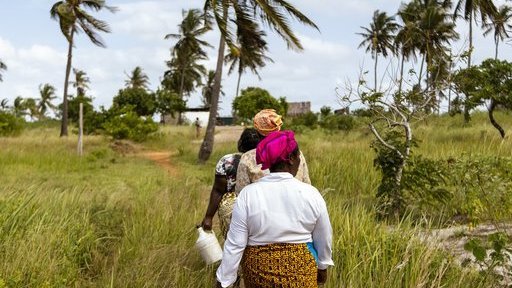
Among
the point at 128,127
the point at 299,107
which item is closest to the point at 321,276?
the point at 128,127

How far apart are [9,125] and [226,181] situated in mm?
27875

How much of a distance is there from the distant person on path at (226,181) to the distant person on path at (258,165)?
0.69 ft

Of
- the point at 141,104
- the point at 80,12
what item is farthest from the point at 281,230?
the point at 141,104

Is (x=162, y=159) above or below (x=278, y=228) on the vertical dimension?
below

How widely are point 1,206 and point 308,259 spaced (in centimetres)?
349

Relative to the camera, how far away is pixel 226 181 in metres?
3.89

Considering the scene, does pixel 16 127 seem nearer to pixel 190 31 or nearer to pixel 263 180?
pixel 190 31

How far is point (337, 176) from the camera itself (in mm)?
8742

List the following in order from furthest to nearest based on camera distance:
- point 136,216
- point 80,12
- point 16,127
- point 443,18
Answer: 1. point 443,18
2. point 16,127
3. point 80,12
4. point 136,216

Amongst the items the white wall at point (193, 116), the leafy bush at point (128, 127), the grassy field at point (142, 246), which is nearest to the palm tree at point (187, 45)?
the white wall at point (193, 116)

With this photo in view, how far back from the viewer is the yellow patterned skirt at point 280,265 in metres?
2.53

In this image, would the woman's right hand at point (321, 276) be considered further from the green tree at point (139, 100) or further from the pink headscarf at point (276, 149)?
the green tree at point (139, 100)

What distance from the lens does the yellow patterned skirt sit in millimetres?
2531

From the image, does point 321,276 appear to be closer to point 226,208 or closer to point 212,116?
point 226,208
